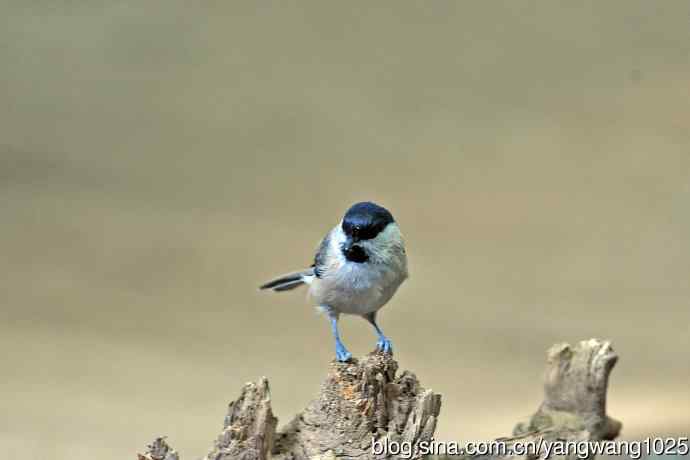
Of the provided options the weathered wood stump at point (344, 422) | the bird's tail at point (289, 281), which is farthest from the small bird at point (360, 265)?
the bird's tail at point (289, 281)

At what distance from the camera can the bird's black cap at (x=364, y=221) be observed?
3271 mm

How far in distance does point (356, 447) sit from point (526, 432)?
90 cm

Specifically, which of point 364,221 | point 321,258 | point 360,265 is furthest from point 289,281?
point 364,221

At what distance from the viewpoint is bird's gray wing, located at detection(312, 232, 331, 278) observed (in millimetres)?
3508

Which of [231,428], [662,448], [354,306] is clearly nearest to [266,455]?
[231,428]

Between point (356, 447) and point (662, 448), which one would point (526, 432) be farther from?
point (356, 447)

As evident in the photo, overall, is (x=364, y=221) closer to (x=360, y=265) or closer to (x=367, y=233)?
(x=367, y=233)

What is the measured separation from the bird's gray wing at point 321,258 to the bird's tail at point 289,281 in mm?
184

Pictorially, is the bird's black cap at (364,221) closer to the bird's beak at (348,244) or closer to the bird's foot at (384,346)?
the bird's beak at (348,244)

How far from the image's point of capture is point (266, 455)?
3.11 metres

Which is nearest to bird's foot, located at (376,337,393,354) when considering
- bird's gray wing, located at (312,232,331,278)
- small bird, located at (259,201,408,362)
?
small bird, located at (259,201,408,362)

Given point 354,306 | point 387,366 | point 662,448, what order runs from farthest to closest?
point 662,448, point 354,306, point 387,366

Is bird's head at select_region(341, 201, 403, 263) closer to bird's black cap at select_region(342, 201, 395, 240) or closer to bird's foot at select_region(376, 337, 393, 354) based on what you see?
bird's black cap at select_region(342, 201, 395, 240)

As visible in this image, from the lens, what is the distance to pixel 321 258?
3543 mm
